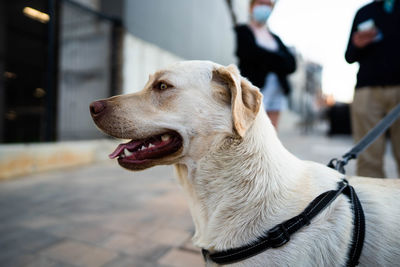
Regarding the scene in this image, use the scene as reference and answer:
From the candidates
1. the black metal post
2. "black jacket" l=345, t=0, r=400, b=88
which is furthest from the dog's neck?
the black metal post

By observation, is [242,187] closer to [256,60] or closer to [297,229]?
[297,229]

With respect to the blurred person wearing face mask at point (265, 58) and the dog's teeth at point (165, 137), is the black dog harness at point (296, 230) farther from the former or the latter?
the blurred person wearing face mask at point (265, 58)

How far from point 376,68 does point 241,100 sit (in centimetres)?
166

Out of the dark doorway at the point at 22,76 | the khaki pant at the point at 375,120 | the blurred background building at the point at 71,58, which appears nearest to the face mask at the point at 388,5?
the khaki pant at the point at 375,120

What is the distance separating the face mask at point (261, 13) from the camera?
8.38 ft

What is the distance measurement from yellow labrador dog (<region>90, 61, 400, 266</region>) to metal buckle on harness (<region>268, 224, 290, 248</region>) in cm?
2

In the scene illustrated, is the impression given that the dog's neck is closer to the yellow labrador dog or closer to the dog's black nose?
the yellow labrador dog

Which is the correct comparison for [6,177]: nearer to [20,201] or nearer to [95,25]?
[20,201]

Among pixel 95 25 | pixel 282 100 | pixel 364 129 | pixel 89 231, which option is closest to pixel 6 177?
pixel 89 231

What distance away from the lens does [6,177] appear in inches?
151

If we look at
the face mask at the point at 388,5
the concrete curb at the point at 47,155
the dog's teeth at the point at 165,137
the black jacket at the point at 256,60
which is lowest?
the concrete curb at the point at 47,155

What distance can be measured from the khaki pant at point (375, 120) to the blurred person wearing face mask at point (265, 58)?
28.0 inches

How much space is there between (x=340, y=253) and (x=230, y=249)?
0.42m

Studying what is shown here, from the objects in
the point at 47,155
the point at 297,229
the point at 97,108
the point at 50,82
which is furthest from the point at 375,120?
the point at 50,82
